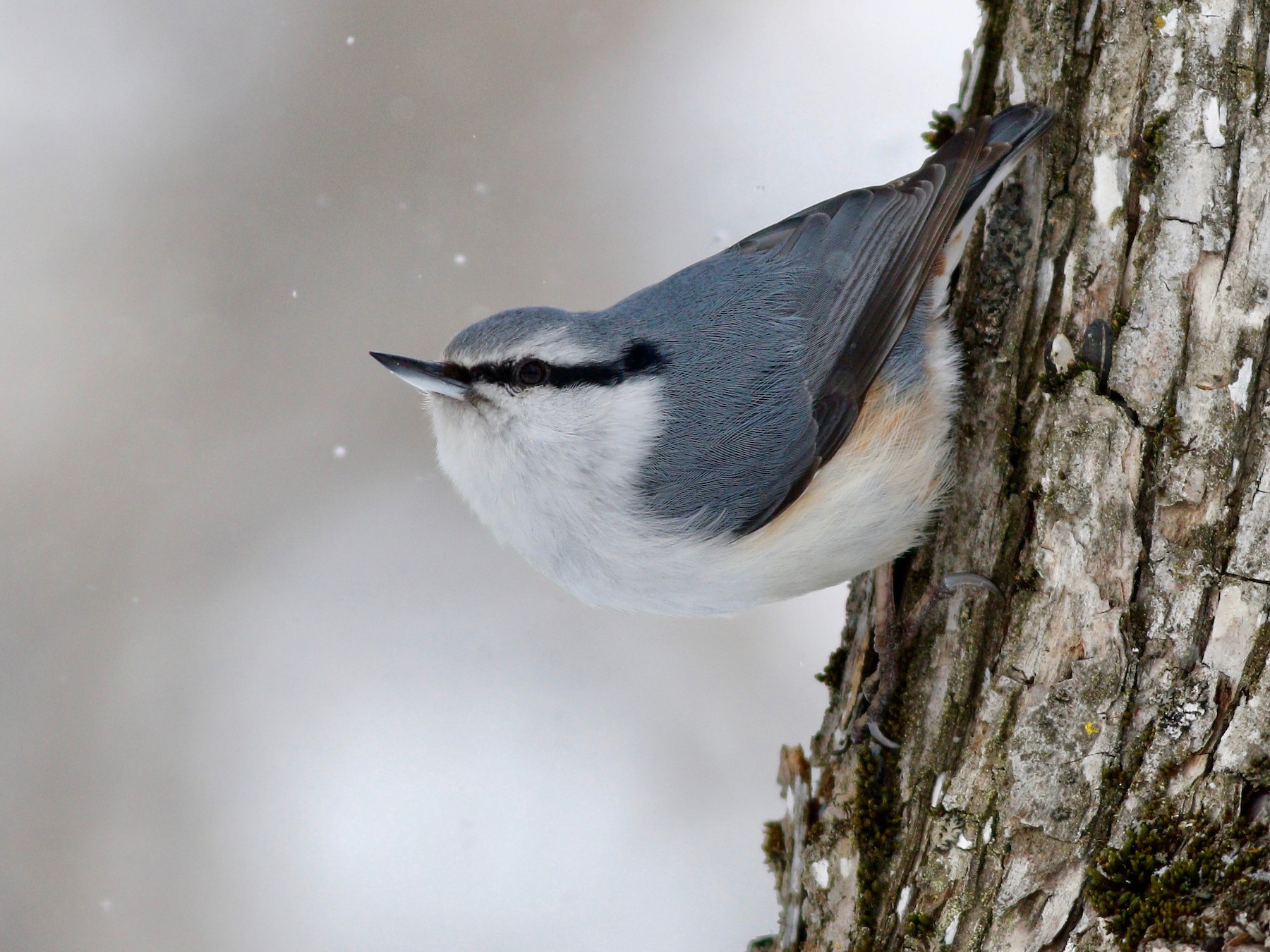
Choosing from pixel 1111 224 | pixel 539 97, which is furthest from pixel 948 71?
pixel 1111 224

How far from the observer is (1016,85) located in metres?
1.95

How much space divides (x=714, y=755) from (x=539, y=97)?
8.21 feet

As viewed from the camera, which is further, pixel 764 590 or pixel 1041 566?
pixel 764 590

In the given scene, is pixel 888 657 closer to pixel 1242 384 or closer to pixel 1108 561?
pixel 1108 561

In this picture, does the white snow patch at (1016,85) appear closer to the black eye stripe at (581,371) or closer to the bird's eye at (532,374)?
the black eye stripe at (581,371)

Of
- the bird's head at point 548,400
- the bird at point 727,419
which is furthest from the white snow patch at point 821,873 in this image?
the bird's head at point 548,400

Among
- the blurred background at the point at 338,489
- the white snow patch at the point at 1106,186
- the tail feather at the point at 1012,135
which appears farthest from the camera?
the blurred background at the point at 338,489

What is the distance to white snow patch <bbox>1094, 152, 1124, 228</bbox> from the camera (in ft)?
5.61

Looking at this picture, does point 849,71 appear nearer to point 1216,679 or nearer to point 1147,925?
point 1216,679

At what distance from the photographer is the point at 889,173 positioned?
10.2 feet

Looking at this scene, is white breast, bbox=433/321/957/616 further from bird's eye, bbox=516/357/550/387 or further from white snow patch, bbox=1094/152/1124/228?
white snow patch, bbox=1094/152/1124/228

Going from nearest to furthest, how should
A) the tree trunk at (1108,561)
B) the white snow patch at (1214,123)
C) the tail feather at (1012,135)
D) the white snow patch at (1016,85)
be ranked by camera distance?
the tree trunk at (1108,561), the white snow patch at (1214,123), the tail feather at (1012,135), the white snow patch at (1016,85)

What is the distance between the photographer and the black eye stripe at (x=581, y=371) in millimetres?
1878

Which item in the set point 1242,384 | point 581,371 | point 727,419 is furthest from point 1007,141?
Result: point 581,371
